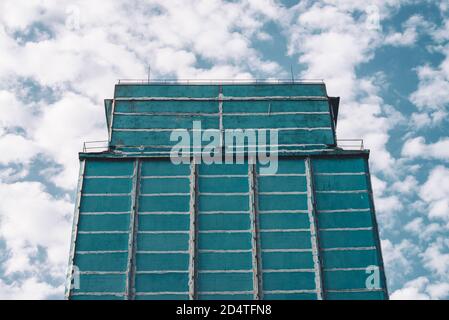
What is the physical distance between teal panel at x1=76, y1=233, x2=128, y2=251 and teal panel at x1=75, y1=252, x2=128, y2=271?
44 cm

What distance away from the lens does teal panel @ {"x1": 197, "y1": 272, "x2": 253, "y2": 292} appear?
36125mm

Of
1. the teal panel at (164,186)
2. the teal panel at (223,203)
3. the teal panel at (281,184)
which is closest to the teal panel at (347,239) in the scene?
the teal panel at (281,184)

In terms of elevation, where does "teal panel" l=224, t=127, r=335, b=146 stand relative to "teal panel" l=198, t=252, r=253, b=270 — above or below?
above

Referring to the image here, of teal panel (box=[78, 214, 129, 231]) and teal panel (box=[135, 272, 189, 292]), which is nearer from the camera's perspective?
teal panel (box=[135, 272, 189, 292])

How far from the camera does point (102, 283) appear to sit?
1412 inches

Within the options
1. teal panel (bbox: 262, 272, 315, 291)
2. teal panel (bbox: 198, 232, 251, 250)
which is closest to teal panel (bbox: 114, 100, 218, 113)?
teal panel (bbox: 198, 232, 251, 250)

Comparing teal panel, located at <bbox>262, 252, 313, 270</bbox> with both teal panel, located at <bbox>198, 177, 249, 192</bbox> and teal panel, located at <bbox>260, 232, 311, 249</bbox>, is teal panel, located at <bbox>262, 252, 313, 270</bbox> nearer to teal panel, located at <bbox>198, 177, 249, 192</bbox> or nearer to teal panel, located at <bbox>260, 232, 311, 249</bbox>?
teal panel, located at <bbox>260, 232, 311, 249</bbox>

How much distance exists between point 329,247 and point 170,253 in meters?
9.75

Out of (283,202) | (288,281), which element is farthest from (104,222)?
(288,281)

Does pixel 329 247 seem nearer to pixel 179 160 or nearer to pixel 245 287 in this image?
pixel 245 287

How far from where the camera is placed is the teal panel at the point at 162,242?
37094mm

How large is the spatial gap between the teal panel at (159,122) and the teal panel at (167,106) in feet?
1.95

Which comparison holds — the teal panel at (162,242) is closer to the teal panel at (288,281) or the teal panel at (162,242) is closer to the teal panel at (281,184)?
the teal panel at (288,281)
